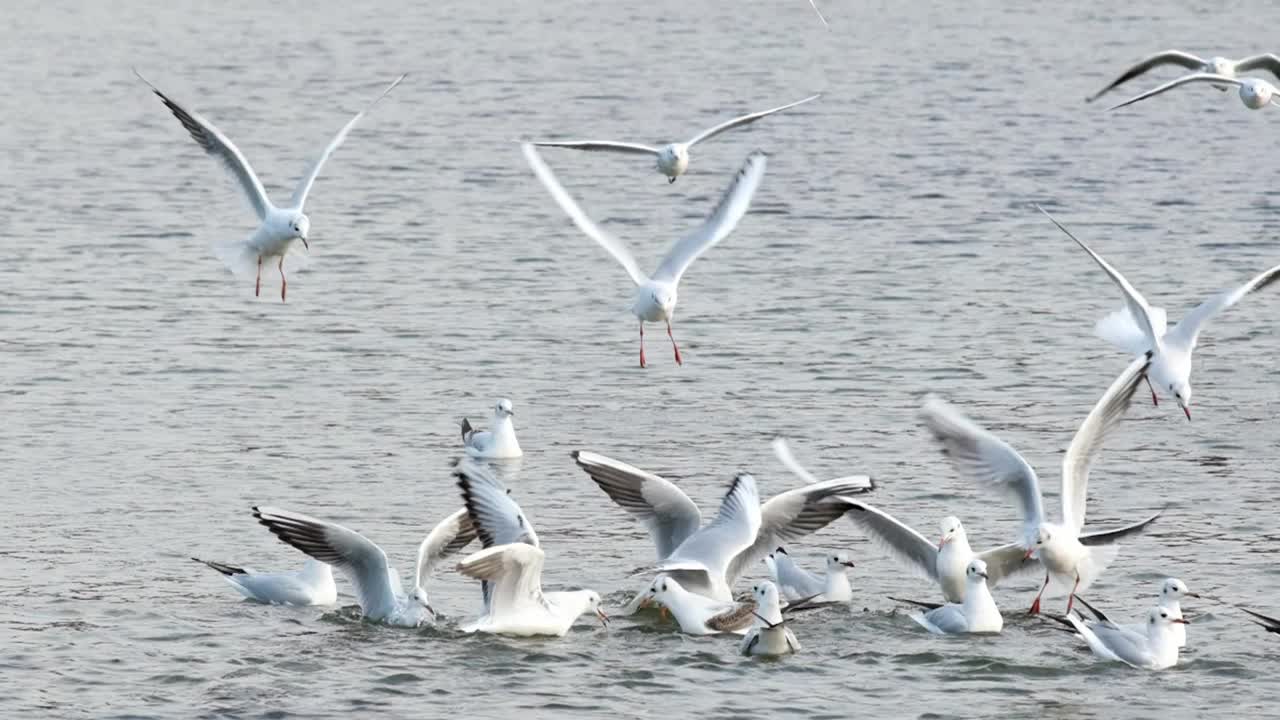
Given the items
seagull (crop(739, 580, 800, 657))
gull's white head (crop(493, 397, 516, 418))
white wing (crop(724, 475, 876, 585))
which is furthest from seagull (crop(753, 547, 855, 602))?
gull's white head (crop(493, 397, 516, 418))

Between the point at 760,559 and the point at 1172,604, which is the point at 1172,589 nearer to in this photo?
the point at 1172,604

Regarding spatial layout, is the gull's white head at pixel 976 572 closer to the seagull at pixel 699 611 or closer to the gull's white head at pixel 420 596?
the seagull at pixel 699 611

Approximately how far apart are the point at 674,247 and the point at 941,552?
3203 millimetres

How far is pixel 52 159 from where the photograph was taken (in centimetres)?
3319

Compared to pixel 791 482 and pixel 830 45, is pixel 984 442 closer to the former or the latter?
pixel 791 482

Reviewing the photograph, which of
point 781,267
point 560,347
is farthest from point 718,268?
point 560,347

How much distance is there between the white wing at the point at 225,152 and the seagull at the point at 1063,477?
16.6 feet

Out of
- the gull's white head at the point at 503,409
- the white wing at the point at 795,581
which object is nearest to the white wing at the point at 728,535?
the white wing at the point at 795,581

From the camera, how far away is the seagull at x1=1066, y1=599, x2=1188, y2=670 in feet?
43.1

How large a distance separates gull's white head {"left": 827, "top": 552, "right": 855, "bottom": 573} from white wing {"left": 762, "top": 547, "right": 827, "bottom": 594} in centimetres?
12

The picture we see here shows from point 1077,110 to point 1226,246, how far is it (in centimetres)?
1152

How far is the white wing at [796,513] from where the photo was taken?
14.4m

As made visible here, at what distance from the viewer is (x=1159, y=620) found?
1312 centimetres

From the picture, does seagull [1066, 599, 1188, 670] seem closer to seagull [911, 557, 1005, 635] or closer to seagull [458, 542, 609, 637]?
seagull [911, 557, 1005, 635]
